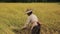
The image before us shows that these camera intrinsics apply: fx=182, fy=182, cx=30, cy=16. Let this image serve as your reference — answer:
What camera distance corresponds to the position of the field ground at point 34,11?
322 cm

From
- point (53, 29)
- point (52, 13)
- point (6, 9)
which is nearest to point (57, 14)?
point (52, 13)

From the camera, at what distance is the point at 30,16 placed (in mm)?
2971

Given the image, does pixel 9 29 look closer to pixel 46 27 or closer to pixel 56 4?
pixel 46 27

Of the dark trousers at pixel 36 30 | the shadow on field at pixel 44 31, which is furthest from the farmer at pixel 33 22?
the shadow on field at pixel 44 31

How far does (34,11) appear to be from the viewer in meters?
3.33

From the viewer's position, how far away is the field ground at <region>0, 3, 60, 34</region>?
10.6 feet

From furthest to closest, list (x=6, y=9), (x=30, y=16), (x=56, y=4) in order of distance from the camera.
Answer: (x=56, y=4), (x=6, y=9), (x=30, y=16)

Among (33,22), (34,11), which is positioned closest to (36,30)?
(33,22)

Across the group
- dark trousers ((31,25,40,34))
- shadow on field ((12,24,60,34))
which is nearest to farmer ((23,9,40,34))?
dark trousers ((31,25,40,34))

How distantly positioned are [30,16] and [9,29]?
0.45 m

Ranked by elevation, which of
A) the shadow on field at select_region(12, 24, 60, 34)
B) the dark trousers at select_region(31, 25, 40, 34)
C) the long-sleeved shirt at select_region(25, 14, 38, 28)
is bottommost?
the shadow on field at select_region(12, 24, 60, 34)

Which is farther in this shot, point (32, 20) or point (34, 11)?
point (34, 11)

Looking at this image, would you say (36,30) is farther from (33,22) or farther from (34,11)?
(34,11)

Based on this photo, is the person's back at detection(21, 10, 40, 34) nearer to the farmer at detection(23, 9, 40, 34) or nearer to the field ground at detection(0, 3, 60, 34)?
the farmer at detection(23, 9, 40, 34)
